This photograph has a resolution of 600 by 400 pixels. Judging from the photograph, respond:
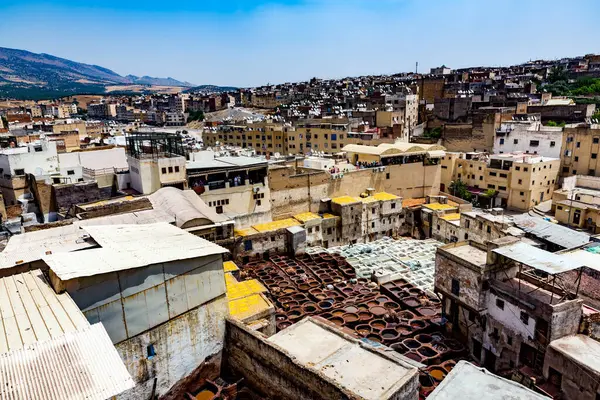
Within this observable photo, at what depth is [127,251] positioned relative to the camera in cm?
1431

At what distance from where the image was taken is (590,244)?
936 inches

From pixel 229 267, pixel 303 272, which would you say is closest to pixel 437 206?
pixel 303 272

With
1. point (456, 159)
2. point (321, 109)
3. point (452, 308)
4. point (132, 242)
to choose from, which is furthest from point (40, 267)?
point (321, 109)

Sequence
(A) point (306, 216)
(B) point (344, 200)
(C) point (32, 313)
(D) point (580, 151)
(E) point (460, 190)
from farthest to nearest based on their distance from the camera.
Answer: (E) point (460, 190)
(D) point (580, 151)
(B) point (344, 200)
(A) point (306, 216)
(C) point (32, 313)

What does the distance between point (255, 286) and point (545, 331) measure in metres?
12.5

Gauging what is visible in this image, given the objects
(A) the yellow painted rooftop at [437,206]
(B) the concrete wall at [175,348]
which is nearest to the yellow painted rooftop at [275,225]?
(A) the yellow painted rooftop at [437,206]

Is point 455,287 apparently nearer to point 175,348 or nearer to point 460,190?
point 175,348

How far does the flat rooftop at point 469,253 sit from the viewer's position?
63.3ft

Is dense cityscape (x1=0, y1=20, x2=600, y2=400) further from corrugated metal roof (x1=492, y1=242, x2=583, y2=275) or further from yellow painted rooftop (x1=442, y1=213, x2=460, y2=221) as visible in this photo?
yellow painted rooftop (x1=442, y1=213, x2=460, y2=221)

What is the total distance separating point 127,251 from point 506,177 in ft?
135

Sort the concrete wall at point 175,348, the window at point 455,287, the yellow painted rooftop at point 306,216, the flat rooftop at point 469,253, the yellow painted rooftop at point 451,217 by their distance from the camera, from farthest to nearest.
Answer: the yellow painted rooftop at point 451,217
the yellow painted rooftop at point 306,216
the window at point 455,287
the flat rooftop at point 469,253
the concrete wall at point 175,348

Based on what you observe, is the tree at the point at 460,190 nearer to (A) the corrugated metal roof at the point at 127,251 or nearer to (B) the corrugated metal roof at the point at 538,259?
(B) the corrugated metal roof at the point at 538,259

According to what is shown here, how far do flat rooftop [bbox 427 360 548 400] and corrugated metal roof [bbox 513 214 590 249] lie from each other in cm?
1813

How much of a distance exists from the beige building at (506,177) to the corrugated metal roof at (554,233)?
1178 centimetres
